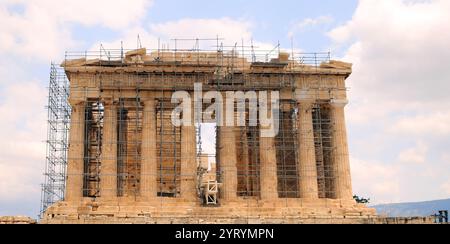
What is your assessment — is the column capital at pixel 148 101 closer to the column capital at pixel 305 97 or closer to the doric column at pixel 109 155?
the doric column at pixel 109 155

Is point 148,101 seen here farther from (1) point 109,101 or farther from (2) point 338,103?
(2) point 338,103

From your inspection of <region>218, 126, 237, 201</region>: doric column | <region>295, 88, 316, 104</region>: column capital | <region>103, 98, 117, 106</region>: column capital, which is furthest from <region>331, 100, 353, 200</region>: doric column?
<region>103, 98, 117, 106</region>: column capital

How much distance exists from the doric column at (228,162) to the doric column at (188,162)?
187 centimetres

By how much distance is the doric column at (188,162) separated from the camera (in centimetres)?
4175

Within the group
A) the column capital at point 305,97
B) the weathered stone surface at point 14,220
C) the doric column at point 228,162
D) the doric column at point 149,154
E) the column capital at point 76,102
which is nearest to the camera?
the weathered stone surface at point 14,220

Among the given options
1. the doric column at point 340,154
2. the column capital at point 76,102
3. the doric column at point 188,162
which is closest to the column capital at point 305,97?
the doric column at point 340,154

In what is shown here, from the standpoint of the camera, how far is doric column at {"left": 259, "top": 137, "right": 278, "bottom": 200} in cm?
4222

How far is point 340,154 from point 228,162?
7.92 m

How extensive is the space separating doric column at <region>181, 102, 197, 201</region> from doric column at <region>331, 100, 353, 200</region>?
9839 millimetres

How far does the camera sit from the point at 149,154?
139ft

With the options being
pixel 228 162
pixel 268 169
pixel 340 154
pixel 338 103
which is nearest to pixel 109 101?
pixel 228 162

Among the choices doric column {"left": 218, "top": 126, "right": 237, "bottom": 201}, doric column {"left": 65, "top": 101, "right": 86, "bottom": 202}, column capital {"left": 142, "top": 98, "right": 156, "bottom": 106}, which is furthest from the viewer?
column capital {"left": 142, "top": 98, "right": 156, "bottom": 106}

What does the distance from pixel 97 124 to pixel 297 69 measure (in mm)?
15675

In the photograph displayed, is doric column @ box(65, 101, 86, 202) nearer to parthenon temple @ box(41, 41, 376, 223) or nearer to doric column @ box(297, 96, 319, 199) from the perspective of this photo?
parthenon temple @ box(41, 41, 376, 223)
